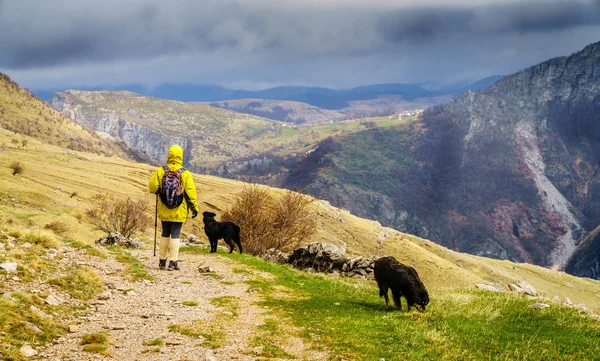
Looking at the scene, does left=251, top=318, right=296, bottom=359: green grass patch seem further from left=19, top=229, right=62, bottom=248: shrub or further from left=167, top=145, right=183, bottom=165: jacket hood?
left=19, top=229, right=62, bottom=248: shrub

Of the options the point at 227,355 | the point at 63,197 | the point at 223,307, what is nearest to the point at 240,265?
the point at 223,307

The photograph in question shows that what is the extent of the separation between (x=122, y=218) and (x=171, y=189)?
2130 cm

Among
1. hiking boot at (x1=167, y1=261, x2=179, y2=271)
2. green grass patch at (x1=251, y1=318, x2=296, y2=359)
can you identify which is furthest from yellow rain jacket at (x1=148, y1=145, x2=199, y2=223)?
green grass patch at (x1=251, y1=318, x2=296, y2=359)

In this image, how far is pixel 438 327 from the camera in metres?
9.80

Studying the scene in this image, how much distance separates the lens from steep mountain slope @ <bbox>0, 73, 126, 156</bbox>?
138 m

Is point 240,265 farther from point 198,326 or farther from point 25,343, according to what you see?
point 25,343

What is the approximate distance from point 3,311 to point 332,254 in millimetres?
19141

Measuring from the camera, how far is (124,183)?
222 ft

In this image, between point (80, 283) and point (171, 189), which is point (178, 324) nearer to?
point (80, 283)

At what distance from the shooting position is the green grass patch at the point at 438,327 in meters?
8.16

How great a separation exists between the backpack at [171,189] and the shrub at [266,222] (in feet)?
48.0

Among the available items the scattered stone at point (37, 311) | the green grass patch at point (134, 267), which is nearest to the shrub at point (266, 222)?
the green grass patch at point (134, 267)

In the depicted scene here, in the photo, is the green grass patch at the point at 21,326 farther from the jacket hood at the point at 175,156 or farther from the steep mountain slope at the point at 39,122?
the steep mountain slope at the point at 39,122

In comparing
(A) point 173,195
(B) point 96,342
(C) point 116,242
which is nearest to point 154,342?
(B) point 96,342
